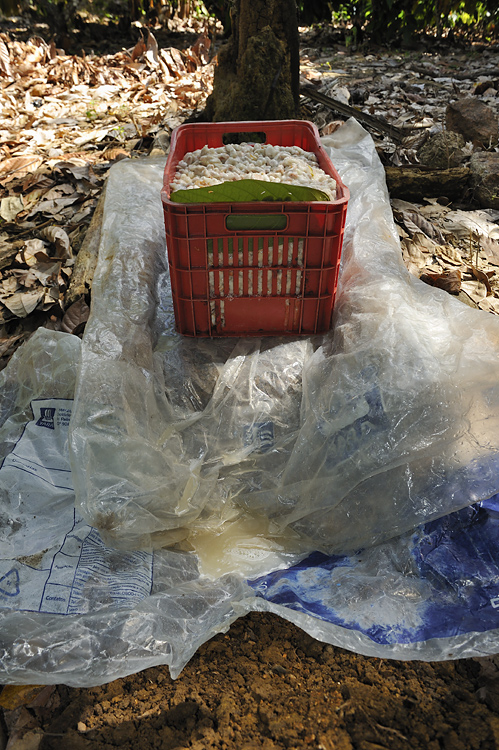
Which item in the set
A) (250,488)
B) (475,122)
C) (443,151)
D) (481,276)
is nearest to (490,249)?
(481,276)

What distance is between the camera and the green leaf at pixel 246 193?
5.28ft

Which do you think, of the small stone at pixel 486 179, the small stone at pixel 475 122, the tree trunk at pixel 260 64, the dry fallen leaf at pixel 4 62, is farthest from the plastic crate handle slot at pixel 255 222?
the dry fallen leaf at pixel 4 62

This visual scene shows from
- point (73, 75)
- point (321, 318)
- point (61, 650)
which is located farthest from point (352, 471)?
point (73, 75)

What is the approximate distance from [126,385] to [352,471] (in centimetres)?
74

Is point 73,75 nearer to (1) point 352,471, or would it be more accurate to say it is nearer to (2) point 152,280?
(2) point 152,280

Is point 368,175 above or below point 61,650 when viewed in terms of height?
above

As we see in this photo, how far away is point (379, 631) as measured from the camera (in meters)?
1.37

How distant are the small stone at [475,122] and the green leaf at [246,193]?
261 cm

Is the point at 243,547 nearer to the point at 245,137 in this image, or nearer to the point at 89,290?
the point at 89,290

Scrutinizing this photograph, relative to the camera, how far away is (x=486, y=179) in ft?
10.0

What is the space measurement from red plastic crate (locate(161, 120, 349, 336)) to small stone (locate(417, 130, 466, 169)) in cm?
155

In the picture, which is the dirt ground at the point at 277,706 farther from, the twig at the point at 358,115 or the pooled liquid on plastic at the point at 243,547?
the twig at the point at 358,115

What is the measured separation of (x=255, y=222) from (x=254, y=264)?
14cm

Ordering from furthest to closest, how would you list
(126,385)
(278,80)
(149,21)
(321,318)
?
(149,21) < (278,80) < (321,318) < (126,385)
